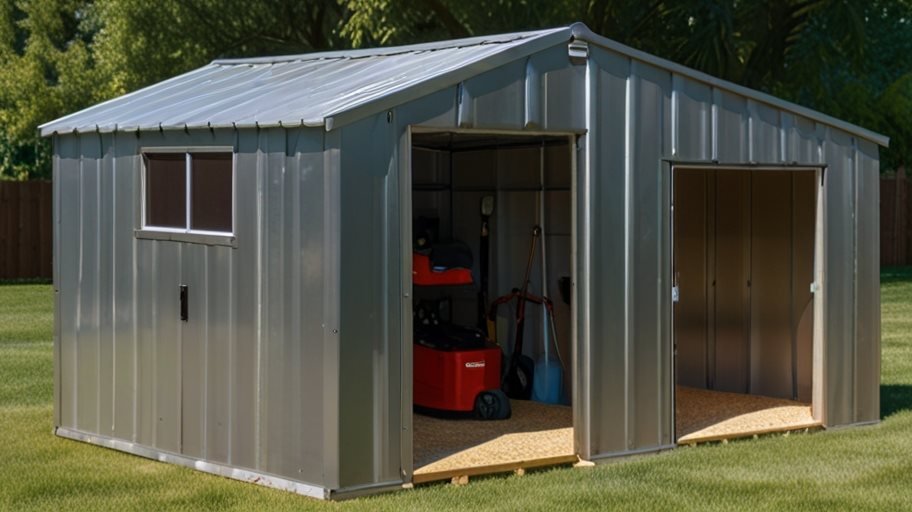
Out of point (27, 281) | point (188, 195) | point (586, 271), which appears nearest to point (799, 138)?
point (586, 271)

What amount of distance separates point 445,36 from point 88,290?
14449mm

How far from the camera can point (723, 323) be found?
13133 mm

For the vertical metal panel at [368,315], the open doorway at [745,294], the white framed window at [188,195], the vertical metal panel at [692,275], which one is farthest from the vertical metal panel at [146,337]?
the vertical metal panel at [692,275]

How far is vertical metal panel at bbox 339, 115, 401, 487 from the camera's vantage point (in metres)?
8.56

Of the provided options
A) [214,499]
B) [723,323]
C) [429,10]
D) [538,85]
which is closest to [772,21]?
[429,10]

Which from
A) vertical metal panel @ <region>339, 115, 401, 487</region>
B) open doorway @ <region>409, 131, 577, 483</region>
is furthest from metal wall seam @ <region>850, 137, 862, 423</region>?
vertical metal panel @ <region>339, 115, 401, 487</region>

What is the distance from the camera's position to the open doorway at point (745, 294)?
12180mm

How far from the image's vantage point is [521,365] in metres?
12.5

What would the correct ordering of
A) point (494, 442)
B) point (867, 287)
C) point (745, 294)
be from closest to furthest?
point (494, 442) → point (867, 287) → point (745, 294)

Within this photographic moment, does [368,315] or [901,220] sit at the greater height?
[901,220]

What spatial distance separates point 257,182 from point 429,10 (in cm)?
1545

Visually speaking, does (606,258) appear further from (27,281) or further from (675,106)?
(27,281)

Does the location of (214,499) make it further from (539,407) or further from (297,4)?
(297,4)

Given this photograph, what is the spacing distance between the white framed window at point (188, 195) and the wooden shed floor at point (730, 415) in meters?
3.52
